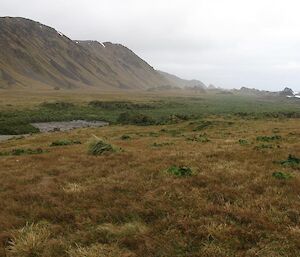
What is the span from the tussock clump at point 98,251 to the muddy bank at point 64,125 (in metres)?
42.5

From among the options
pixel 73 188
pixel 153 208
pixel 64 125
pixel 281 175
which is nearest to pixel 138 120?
pixel 64 125

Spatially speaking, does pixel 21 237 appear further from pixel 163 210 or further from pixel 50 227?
pixel 163 210

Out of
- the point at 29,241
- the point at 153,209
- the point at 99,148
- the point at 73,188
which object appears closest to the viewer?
the point at 29,241

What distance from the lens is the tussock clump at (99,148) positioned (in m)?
21.7

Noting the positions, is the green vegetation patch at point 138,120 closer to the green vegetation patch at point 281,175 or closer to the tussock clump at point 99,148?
the tussock clump at point 99,148

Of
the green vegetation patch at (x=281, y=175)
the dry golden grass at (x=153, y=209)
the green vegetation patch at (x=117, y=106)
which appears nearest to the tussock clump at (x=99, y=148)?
the dry golden grass at (x=153, y=209)

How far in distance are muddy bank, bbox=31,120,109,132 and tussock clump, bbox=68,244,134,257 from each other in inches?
1674

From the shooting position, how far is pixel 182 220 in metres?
10.2

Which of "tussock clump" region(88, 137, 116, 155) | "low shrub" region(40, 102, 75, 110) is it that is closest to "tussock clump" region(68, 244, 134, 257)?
"tussock clump" region(88, 137, 116, 155)

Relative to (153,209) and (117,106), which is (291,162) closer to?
(153,209)

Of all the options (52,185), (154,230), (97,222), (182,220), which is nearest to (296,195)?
(182,220)

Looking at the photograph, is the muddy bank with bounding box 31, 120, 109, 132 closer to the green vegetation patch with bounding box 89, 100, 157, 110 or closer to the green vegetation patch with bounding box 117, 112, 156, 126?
the green vegetation patch with bounding box 117, 112, 156, 126

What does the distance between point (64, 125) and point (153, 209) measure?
49098mm

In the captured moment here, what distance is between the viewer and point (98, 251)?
28.9 feet
